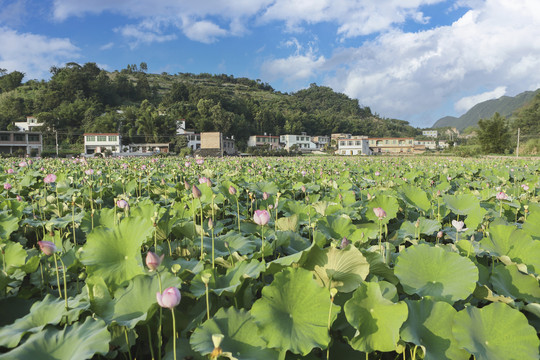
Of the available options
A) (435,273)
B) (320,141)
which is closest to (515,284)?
(435,273)

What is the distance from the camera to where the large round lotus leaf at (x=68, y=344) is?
0.74 m

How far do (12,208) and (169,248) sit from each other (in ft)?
4.62

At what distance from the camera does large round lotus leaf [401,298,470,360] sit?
0.84 meters

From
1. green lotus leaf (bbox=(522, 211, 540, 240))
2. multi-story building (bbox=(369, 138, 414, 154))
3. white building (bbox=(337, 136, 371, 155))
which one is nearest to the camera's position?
green lotus leaf (bbox=(522, 211, 540, 240))

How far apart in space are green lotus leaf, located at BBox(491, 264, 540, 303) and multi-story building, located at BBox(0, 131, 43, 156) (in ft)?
173

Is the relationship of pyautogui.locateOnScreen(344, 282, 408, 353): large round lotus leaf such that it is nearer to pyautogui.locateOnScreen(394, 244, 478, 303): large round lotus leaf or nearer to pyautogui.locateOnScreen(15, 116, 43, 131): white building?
pyautogui.locateOnScreen(394, 244, 478, 303): large round lotus leaf

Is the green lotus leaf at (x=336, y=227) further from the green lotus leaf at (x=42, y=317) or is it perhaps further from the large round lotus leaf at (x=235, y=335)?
the green lotus leaf at (x=42, y=317)

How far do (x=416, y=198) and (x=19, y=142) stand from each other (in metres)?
54.5

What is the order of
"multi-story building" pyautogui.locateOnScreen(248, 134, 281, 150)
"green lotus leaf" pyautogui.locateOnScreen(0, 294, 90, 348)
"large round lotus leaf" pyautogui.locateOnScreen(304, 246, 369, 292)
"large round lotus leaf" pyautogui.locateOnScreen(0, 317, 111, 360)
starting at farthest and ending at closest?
"multi-story building" pyautogui.locateOnScreen(248, 134, 281, 150) → "large round lotus leaf" pyautogui.locateOnScreen(304, 246, 369, 292) → "green lotus leaf" pyautogui.locateOnScreen(0, 294, 90, 348) → "large round lotus leaf" pyautogui.locateOnScreen(0, 317, 111, 360)

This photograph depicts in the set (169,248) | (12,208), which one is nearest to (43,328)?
(169,248)

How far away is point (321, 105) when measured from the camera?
145625mm

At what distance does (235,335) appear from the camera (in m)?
0.86

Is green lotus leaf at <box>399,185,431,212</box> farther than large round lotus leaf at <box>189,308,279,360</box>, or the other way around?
green lotus leaf at <box>399,185,431,212</box>

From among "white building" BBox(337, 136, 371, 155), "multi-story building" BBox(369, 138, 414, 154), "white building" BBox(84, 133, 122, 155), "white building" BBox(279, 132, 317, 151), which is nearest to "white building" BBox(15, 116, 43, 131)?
"white building" BBox(84, 133, 122, 155)
